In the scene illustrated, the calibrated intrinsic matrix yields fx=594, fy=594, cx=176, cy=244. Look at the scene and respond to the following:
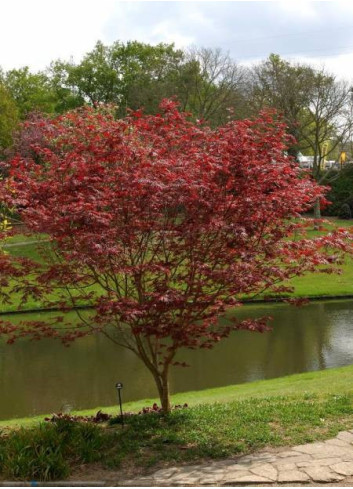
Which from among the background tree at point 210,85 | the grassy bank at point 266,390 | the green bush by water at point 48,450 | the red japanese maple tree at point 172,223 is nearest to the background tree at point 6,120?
the background tree at point 210,85

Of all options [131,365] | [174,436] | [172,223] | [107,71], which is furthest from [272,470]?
[107,71]

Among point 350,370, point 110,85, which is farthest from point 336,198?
point 350,370

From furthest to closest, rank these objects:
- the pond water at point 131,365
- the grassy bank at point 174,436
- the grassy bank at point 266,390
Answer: the pond water at point 131,365
the grassy bank at point 266,390
the grassy bank at point 174,436

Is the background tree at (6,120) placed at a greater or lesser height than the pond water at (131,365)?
greater

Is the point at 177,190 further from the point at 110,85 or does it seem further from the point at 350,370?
the point at 110,85

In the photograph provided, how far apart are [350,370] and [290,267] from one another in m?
5.60

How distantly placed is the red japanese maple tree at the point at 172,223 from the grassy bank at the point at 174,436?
995 millimetres

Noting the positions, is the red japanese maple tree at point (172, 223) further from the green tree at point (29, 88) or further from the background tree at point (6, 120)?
the green tree at point (29, 88)

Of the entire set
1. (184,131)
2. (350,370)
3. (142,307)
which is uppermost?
(184,131)

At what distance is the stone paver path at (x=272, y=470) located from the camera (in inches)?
205

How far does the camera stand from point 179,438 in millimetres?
6434

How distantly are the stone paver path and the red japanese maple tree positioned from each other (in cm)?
142

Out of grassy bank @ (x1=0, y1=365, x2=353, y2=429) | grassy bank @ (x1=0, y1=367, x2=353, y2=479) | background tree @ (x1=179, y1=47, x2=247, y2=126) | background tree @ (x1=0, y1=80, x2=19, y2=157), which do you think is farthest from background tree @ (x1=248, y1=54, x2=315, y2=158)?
grassy bank @ (x1=0, y1=367, x2=353, y2=479)

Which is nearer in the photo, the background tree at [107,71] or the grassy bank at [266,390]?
the grassy bank at [266,390]
